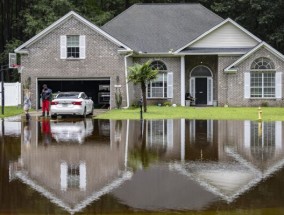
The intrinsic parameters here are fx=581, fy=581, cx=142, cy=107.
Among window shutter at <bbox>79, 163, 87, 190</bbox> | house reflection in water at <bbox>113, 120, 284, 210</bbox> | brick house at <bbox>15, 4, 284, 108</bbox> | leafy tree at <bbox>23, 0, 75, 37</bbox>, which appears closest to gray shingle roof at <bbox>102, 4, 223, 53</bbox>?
brick house at <bbox>15, 4, 284, 108</bbox>

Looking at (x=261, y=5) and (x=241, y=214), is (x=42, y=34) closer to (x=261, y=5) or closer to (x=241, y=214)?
(x=261, y=5)

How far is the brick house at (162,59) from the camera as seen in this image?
38.0m

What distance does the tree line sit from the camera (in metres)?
53.0

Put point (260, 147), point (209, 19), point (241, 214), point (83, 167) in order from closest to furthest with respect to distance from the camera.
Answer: point (241, 214) < point (83, 167) < point (260, 147) < point (209, 19)

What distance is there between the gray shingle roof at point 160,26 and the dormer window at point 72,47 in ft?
12.2

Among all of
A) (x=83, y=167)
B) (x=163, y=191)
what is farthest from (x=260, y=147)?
(x=163, y=191)

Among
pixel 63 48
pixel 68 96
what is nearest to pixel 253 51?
pixel 63 48

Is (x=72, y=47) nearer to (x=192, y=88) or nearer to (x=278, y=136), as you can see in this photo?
(x=192, y=88)

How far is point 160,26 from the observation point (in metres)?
44.1

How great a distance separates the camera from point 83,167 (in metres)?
12.0

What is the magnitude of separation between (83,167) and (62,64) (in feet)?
88.3

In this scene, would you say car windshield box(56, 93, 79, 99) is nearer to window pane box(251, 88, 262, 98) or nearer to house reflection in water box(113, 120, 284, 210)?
house reflection in water box(113, 120, 284, 210)

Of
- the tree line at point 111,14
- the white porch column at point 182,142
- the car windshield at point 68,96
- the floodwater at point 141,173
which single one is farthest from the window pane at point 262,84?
the floodwater at point 141,173

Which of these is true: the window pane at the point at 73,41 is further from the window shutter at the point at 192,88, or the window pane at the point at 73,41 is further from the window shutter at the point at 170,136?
the window shutter at the point at 170,136
